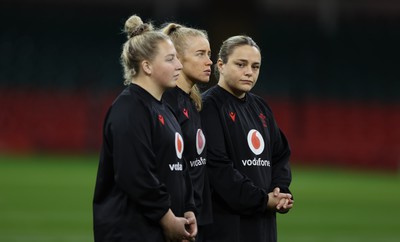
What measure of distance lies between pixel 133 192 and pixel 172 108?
32.4 inches

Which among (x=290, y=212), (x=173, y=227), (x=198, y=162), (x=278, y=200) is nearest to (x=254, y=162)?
(x=278, y=200)

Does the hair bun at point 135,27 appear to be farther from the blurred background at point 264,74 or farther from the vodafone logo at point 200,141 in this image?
the blurred background at point 264,74

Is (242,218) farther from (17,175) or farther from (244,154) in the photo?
(17,175)

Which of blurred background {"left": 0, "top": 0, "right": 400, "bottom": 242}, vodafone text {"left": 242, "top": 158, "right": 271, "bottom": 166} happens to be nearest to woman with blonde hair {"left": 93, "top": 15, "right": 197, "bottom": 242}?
vodafone text {"left": 242, "top": 158, "right": 271, "bottom": 166}

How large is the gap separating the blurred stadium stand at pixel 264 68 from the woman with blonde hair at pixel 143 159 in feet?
55.6

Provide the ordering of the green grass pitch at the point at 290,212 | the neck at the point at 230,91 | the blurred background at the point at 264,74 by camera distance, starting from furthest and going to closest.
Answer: the blurred background at the point at 264,74
the green grass pitch at the point at 290,212
the neck at the point at 230,91

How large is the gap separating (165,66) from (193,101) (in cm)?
74

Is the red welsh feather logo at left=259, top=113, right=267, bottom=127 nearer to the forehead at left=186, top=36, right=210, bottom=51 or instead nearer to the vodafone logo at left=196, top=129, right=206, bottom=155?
the vodafone logo at left=196, top=129, right=206, bottom=155

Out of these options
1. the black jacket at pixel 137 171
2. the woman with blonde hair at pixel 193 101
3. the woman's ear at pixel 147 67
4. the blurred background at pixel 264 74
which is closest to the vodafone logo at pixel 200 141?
the woman with blonde hair at pixel 193 101

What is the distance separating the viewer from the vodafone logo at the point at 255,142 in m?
5.68

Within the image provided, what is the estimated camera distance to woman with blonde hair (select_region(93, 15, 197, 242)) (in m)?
4.60

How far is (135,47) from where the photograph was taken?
485 cm

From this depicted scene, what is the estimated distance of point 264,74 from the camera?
28031 millimetres

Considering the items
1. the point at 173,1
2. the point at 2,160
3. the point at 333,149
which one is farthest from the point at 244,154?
the point at 173,1
